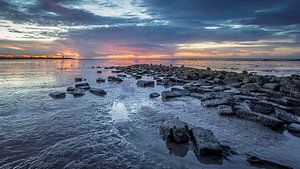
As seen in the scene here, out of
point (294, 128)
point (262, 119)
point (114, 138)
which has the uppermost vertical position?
point (262, 119)

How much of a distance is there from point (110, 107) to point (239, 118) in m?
7.02

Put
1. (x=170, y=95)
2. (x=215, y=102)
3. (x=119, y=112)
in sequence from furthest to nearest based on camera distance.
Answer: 1. (x=170, y=95)
2. (x=215, y=102)
3. (x=119, y=112)

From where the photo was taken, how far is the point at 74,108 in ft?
41.3

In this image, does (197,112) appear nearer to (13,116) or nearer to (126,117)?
(126,117)

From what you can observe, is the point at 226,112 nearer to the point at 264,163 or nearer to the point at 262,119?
the point at 262,119

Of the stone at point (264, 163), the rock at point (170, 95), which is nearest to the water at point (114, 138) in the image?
the stone at point (264, 163)

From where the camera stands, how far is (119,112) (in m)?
11.9

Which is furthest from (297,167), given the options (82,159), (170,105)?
(170,105)

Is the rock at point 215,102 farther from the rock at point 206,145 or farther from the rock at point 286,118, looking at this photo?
the rock at point 206,145

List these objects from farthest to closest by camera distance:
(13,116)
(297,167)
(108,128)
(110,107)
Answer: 1. (110,107)
2. (13,116)
3. (108,128)
4. (297,167)

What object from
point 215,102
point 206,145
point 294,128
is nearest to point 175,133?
point 206,145

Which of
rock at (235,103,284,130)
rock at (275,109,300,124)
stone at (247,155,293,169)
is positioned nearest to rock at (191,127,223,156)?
stone at (247,155,293,169)

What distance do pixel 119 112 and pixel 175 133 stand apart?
487 centimetres

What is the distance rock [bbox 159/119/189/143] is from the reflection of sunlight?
10.0ft
